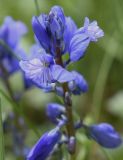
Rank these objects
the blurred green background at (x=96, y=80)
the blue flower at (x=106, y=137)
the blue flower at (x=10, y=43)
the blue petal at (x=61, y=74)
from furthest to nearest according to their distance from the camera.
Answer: the blurred green background at (x=96, y=80) → the blue flower at (x=10, y=43) → the blue flower at (x=106, y=137) → the blue petal at (x=61, y=74)

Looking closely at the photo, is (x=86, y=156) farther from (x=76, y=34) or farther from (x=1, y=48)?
(x=76, y=34)

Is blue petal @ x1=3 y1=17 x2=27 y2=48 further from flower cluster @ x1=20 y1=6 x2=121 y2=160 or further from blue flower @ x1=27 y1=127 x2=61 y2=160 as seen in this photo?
blue flower @ x1=27 y1=127 x2=61 y2=160

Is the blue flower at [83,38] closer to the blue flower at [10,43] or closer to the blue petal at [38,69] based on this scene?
the blue petal at [38,69]

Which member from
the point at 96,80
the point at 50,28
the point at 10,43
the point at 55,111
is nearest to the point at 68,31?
the point at 50,28

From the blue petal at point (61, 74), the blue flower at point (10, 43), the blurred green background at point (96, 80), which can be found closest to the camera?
the blue petal at point (61, 74)

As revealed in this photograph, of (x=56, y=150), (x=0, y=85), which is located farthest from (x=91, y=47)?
(x=56, y=150)

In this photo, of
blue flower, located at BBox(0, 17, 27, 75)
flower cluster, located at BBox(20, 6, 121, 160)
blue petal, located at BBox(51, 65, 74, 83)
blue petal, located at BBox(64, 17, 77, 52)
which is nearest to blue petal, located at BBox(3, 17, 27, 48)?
blue flower, located at BBox(0, 17, 27, 75)

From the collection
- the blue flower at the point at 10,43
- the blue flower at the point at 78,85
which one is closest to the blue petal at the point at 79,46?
the blue flower at the point at 78,85

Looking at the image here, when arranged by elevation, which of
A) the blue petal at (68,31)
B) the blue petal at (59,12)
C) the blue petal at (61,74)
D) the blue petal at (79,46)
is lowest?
the blue petal at (61,74)

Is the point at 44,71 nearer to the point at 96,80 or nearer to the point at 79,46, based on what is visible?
the point at 79,46
